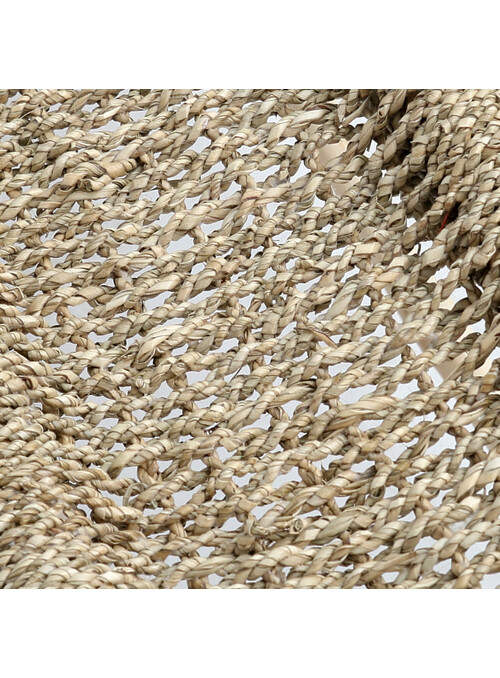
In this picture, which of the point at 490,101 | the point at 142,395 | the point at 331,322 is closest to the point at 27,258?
the point at 142,395

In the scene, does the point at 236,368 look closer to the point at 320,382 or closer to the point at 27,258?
the point at 320,382

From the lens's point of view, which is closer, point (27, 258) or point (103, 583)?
point (103, 583)

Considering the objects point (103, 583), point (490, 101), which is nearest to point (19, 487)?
point (103, 583)

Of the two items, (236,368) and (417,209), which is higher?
(417,209)

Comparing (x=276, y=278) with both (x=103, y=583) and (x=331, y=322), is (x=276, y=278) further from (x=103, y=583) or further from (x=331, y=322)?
(x=103, y=583)

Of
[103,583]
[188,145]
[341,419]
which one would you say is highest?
[188,145]

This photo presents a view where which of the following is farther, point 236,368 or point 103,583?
point 236,368
